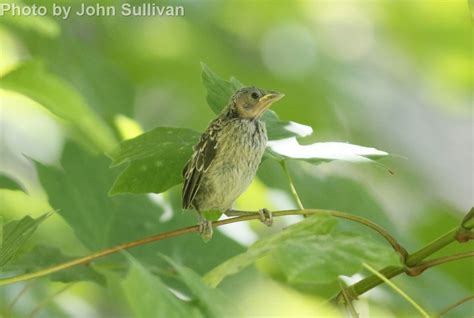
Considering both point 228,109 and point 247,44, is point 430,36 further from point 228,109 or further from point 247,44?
point 228,109

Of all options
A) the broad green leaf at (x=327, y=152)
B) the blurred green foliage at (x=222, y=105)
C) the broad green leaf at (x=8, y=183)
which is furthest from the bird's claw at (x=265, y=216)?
the broad green leaf at (x=8, y=183)

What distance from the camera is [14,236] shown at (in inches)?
28.2

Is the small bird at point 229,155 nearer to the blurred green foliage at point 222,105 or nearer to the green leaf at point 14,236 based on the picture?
the blurred green foliage at point 222,105

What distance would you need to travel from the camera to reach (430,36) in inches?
56.2

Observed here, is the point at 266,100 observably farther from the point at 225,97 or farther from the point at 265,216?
the point at 265,216

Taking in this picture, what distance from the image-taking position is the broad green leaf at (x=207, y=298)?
1.83 ft

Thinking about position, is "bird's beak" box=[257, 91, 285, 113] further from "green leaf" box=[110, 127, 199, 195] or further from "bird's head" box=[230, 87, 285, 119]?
"green leaf" box=[110, 127, 199, 195]

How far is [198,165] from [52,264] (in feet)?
0.69

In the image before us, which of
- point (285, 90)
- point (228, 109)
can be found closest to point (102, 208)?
point (228, 109)

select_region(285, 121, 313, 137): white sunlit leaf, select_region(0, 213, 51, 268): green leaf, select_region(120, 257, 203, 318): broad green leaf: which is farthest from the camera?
select_region(285, 121, 313, 137): white sunlit leaf

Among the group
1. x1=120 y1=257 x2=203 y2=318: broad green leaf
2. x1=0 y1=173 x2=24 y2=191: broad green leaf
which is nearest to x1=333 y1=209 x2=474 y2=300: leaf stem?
x1=120 y1=257 x2=203 y2=318: broad green leaf

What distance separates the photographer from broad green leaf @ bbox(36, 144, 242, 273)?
1073mm

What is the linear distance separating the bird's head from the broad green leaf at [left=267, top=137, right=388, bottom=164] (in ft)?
0.25

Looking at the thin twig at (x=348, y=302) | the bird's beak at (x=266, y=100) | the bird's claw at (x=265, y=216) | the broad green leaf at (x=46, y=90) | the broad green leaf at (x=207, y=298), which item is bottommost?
the thin twig at (x=348, y=302)
